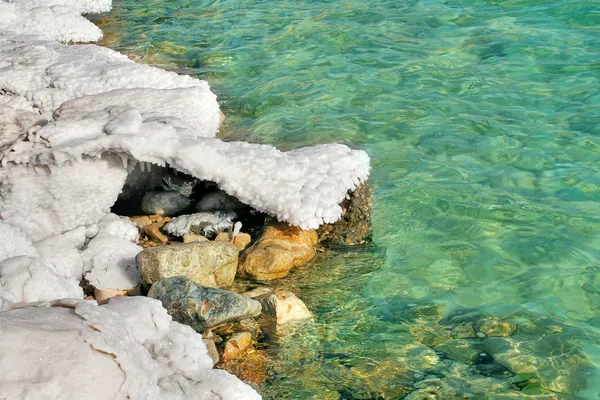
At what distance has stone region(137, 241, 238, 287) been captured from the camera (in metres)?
4.65

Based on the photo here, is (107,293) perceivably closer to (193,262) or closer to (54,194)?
(193,262)

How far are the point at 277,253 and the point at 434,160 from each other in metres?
2.02

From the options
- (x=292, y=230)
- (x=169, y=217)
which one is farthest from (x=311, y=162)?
(x=169, y=217)

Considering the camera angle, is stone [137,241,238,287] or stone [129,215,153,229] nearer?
stone [137,241,238,287]

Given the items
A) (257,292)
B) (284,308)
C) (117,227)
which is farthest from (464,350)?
(117,227)

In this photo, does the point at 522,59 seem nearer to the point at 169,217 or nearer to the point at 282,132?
the point at 282,132

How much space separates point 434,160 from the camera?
6.34m

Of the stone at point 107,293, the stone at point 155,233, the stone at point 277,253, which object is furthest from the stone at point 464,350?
the stone at point 155,233

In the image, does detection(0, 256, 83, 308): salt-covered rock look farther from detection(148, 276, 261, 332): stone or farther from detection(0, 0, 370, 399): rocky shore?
detection(148, 276, 261, 332): stone

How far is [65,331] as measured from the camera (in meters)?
3.10

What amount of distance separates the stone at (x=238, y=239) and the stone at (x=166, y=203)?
542 mm

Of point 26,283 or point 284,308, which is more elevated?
point 26,283

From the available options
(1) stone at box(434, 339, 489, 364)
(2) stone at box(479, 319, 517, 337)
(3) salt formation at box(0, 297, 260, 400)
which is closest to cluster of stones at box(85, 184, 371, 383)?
(3) salt formation at box(0, 297, 260, 400)

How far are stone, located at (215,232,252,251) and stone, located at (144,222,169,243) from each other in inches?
16.8
